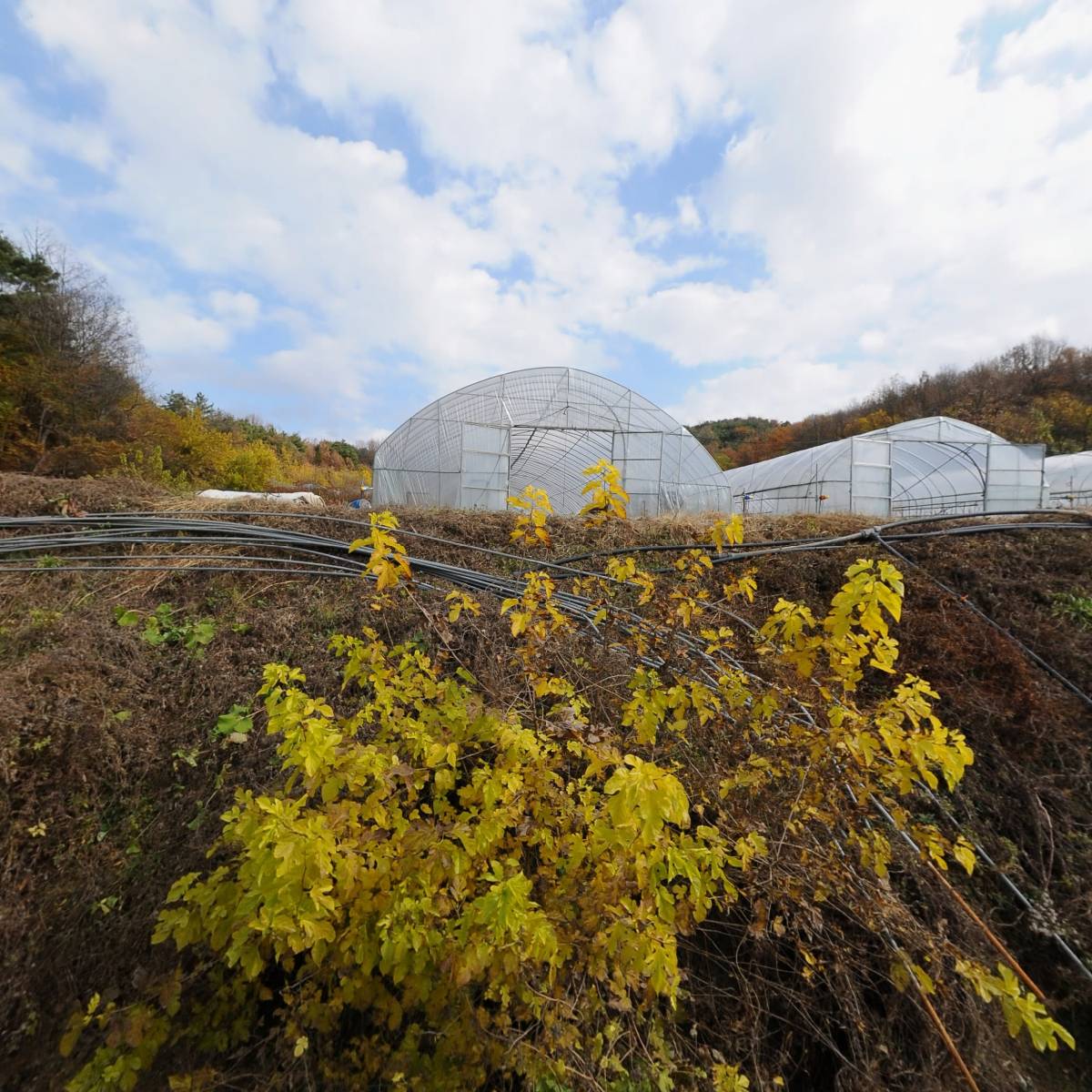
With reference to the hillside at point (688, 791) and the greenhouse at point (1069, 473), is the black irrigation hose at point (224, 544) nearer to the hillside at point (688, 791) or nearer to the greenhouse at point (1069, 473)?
the hillside at point (688, 791)

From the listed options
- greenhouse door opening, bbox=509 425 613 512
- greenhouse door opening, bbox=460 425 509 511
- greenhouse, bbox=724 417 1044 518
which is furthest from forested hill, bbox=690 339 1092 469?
greenhouse door opening, bbox=460 425 509 511

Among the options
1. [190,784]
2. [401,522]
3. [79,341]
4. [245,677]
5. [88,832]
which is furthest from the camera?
[79,341]

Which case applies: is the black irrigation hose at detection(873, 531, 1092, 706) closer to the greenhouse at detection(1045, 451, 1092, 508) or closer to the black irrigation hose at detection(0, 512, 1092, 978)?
the black irrigation hose at detection(0, 512, 1092, 978)

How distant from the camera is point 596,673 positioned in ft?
9.18

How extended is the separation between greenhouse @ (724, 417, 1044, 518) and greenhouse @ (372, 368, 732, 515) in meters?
1.49

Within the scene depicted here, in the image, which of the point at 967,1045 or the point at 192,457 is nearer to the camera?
the point at 967,1045

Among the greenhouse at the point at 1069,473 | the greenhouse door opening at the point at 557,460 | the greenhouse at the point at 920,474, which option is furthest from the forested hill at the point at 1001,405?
the greenhouse door opening at the point at 557,460

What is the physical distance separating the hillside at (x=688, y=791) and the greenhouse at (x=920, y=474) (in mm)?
9343

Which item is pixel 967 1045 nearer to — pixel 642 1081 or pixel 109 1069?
pixel 642 1081

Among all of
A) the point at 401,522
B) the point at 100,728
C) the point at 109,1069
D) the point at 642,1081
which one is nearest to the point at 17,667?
the point at 100,728

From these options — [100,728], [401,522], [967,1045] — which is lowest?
[967,1045]

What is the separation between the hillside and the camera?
6.34ft

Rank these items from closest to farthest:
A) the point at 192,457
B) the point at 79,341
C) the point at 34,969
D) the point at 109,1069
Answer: the point at 109,1069 → the point at 34,969 → the point at 79,341 → the point at 192,457

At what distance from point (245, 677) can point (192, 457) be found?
21.4 meters
